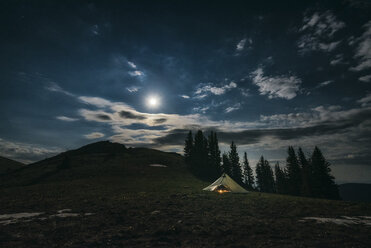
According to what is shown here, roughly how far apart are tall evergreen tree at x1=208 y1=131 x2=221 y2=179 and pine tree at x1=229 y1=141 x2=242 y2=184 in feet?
36.0

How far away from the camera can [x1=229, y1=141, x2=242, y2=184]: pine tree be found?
84.9m

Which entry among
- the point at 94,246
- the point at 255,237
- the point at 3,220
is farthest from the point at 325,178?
the point at 3,220

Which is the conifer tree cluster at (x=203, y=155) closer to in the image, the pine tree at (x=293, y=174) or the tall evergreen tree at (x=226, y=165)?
the tall evergreen tree at (x=226, y=165)

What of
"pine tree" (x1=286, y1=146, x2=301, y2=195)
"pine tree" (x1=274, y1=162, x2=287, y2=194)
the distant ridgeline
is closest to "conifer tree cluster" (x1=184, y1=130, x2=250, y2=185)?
the distant ridgeline

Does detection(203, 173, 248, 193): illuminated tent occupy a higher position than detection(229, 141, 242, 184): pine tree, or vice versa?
detection(229, 141, 242, 184): pine tree

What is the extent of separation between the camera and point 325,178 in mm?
44375

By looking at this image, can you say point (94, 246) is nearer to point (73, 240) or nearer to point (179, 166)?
point (73, 240)

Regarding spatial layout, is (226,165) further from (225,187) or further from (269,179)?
(225,187)

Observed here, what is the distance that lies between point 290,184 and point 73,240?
215ft

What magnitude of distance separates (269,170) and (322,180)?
141ft

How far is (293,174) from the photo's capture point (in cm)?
5806

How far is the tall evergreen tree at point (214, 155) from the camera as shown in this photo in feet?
249

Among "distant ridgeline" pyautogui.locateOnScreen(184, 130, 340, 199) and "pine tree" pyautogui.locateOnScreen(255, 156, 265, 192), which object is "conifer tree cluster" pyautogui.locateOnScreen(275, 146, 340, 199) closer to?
"distant ridgeline" pyautogui.locateOnScreen(184, 130, 340, 199)

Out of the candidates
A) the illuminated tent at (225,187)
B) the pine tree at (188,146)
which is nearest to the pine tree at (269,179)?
the pine tree at (188,146)
